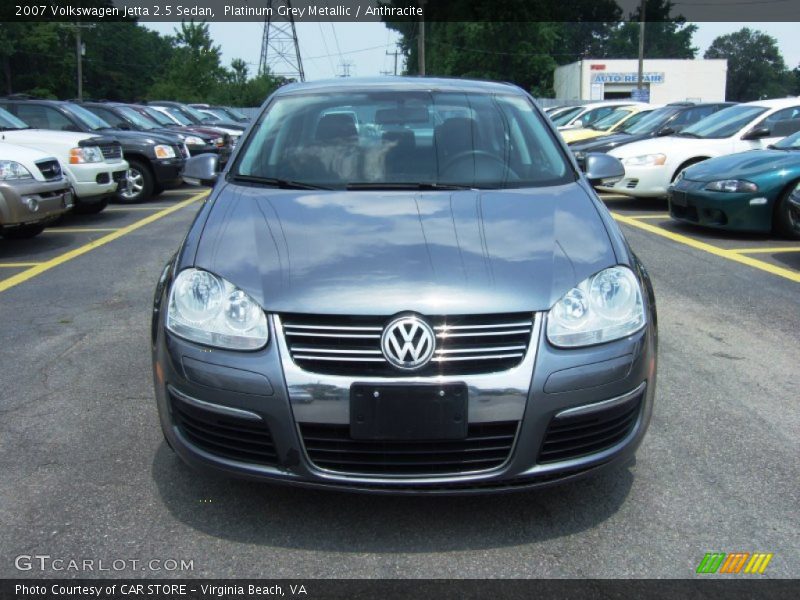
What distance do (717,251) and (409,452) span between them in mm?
6323

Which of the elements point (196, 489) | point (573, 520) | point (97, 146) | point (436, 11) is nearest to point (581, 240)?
point (573, 520)

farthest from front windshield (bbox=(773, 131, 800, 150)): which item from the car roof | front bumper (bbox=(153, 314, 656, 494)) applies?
front bumper (bbox=(153, 314, 656, 494))

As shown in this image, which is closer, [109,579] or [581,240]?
[109,579]

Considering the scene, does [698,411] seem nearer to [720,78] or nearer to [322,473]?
[322,473]

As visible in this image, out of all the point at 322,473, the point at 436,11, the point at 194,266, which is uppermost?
the point at 436,11

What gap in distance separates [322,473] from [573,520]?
91 centimetres

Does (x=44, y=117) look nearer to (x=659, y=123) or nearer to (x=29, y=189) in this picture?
(x=29, y=189)

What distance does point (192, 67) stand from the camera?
41.8 m

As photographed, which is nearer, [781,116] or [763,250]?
[763,250]

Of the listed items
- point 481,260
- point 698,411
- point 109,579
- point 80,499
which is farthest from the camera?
point 698,411

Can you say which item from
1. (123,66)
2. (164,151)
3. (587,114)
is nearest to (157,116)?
(164,151)

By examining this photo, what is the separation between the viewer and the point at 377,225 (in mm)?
3047

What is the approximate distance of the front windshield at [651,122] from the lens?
1394 cm

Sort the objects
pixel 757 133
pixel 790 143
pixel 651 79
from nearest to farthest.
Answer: pixel 790 143, pixel 757 133, pixel 651 79
